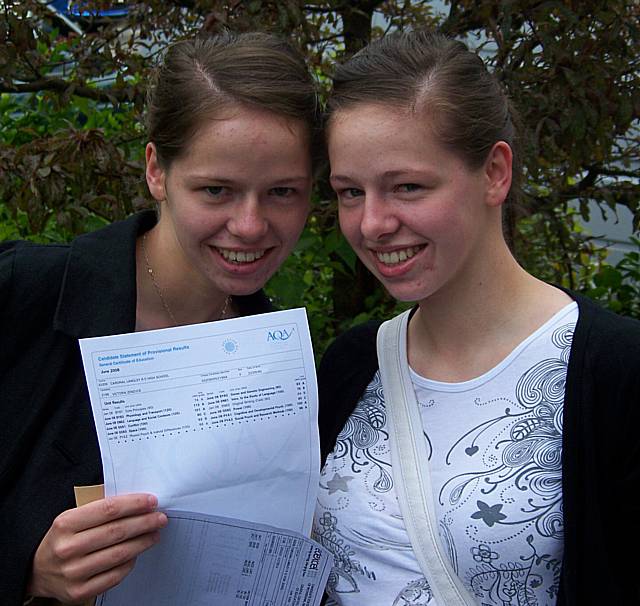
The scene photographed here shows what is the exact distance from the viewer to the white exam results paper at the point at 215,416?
1.69m

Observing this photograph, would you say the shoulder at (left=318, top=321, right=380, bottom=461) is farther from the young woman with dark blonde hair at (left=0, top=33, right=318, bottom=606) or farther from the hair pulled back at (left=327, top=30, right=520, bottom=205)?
the hair pulled back at (left=327, top=30, right=520, bottom=205)

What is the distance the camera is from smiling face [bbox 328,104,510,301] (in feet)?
5.89

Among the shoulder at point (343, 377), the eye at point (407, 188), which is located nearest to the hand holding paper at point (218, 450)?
the shoulder at point (343, 377)

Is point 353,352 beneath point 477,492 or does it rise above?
above

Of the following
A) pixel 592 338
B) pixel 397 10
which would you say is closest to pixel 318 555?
pixel 592 338

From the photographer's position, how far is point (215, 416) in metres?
1.73

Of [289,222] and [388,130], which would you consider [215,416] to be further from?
[388,130]

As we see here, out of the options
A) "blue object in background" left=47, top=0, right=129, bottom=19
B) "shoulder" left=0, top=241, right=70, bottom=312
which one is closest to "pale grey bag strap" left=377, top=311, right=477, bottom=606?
"shoulder" left=0, top=241, right=70, bottom=312

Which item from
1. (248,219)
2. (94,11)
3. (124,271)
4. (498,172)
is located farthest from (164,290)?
(94,11)

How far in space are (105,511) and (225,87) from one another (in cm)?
93

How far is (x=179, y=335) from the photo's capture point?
173 cm

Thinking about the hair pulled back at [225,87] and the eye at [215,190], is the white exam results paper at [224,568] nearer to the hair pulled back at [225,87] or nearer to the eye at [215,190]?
the eye at [215,190]

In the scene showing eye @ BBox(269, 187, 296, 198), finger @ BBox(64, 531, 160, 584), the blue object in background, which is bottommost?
finger @ BBox(64, 531, 160, 584)

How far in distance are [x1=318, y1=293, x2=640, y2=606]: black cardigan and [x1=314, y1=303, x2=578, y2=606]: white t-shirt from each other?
0.14 ft
